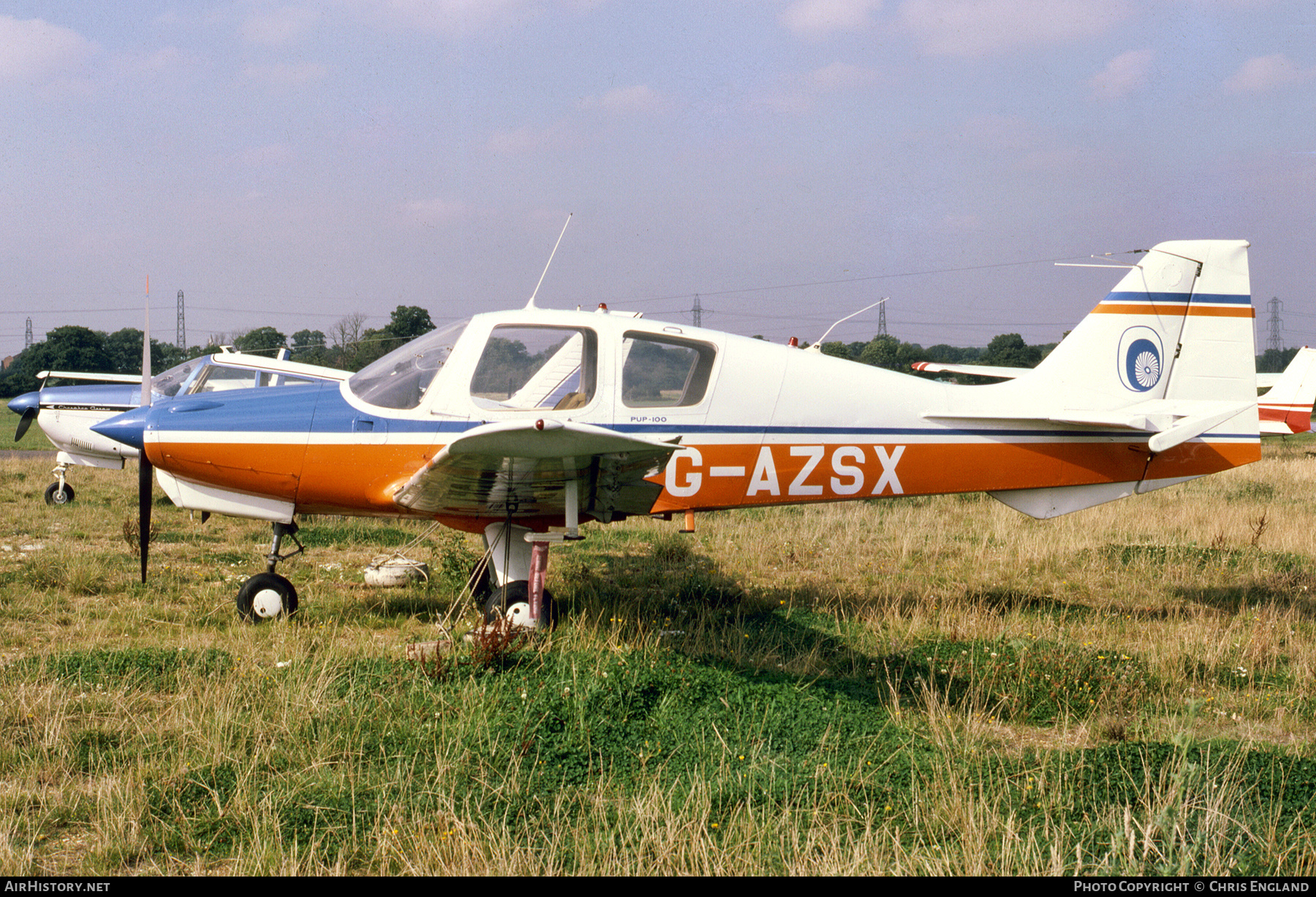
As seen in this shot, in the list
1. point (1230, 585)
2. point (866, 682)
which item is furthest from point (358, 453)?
point (1230, 585)

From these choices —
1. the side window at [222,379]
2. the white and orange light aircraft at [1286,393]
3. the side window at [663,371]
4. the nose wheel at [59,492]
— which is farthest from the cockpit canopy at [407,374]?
the nose wheel at [59,492]

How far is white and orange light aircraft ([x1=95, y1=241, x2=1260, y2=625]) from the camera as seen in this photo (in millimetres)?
5703

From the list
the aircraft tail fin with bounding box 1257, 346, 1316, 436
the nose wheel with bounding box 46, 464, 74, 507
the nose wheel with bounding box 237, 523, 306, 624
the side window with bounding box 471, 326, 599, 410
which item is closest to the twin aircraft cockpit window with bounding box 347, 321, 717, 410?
the side window with bounding box 471, 326, 599, 410

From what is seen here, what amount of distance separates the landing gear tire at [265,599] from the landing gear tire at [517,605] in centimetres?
143

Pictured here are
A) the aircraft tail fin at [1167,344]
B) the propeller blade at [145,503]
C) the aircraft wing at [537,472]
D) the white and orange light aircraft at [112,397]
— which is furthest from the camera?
the white and orange light aircraft at [112,397]

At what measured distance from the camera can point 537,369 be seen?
5.85 meters

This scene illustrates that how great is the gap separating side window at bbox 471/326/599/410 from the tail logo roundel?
4176 millimetres

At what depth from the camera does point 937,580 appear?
7.91 m

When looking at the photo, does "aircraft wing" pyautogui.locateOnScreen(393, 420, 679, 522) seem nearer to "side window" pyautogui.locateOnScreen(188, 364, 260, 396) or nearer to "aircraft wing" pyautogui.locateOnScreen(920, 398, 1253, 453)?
"aircraft wing" pyautogui.locateOnScreen(920, 398, 1253, 453)

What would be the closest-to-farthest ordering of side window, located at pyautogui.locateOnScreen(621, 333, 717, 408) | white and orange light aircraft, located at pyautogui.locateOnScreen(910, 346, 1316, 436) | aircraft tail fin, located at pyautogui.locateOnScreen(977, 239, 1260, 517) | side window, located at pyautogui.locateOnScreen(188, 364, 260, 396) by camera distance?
1. side window, located at pyautogui.locateOnScreen(621, 333, 717, 408)
2. aircraft tail fin, located at pyautogui.locateOnScreen(977, 239, 1260, 517)
3. white and orange light aircraft, located at pyautogui.locateOnScreen(910, 346, 1316, 436)
4. side window, located at pyautogui.locateOnScreen(188, 364, 260, 396)

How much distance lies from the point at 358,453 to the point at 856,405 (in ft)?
11.2

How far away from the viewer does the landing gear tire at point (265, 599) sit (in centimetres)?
601

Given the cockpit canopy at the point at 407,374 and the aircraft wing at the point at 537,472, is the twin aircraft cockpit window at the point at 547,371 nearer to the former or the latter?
the cockpit canopy at the point at 407,374
